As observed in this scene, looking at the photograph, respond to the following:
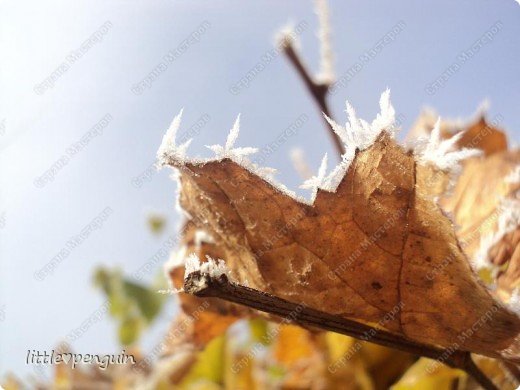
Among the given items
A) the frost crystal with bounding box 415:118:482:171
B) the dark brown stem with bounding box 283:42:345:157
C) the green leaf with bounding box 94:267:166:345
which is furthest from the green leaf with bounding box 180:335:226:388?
the frost crystal with bounding box 415:118:482:171

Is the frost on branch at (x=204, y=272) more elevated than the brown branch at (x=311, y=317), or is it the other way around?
the frost on branch at (x=204, y=272)

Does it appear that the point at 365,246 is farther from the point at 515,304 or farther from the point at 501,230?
the point at 501,230

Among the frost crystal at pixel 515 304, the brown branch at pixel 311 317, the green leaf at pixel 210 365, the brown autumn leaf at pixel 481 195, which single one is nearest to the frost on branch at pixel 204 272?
the brown branch at pixel 311 317

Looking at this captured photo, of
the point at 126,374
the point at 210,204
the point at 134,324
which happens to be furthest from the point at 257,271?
Result: the point at 134,324

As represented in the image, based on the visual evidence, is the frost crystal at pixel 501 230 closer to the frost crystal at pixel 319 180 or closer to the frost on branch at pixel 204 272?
the frost crystal at pixel 319 180

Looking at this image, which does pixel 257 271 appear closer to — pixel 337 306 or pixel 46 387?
pixel 337 306
